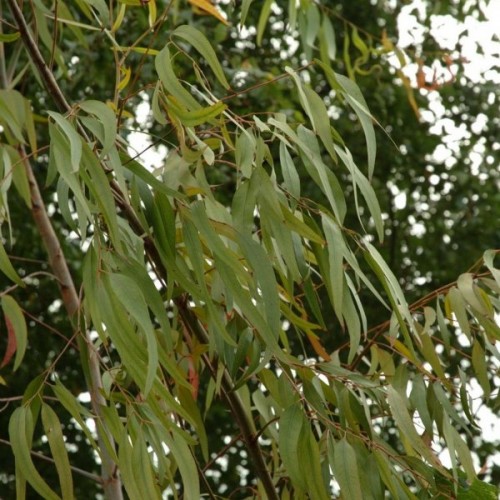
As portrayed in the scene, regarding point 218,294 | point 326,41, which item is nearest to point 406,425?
point 218,294

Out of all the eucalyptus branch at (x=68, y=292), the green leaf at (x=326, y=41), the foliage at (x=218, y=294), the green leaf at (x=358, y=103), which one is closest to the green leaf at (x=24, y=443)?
the foliage at (x=218, y=294)

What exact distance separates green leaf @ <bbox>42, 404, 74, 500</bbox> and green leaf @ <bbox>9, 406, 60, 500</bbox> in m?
0.01

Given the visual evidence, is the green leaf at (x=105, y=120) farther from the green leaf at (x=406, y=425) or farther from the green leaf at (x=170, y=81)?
the green leaf at (x=406, y=425)

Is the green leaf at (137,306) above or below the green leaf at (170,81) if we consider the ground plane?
below

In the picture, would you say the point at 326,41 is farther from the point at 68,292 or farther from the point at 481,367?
the point at 481,367

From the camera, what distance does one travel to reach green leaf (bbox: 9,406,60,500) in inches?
30.7

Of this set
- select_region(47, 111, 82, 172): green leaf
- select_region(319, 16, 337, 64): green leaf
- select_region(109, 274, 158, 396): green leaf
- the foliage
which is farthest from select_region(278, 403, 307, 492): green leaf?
select_region(319, 16, 337, 64): green leaf

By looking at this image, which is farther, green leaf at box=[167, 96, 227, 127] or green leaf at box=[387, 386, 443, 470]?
green leaf at box=[387, 386, 443, 470]

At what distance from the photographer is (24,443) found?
0.78 metres

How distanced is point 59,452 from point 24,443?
3 cm

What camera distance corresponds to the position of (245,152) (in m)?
0.73

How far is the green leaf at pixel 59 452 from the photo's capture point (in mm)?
790

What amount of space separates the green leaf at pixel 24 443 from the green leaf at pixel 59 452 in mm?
13

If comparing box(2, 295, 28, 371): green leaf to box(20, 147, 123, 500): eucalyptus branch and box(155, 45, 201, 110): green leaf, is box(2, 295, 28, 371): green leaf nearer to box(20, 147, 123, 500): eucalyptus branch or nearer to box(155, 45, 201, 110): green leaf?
box(20, 147, 123, 500): eucalyptus branch
